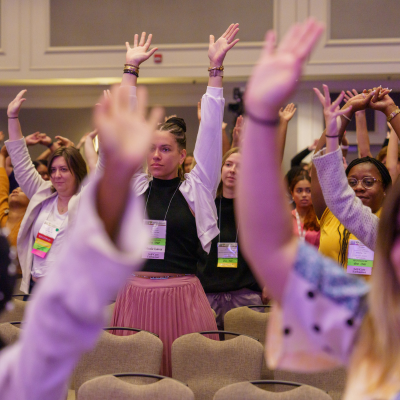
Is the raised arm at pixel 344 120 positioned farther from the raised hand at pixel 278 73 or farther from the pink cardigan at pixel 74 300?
the pink cardigan at pixel 74 300

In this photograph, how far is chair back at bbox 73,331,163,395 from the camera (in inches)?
87.6

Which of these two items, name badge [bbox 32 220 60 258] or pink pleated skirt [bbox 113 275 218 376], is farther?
name badge [bbox 32 220 60 258]

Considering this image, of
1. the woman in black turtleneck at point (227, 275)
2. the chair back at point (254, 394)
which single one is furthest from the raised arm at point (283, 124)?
the chair back at point (254, 394)

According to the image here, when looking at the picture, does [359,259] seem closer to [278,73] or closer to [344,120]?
[344,120]

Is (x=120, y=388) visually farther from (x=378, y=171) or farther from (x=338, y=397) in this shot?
(x=378, y=171)

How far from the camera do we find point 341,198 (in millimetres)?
1795

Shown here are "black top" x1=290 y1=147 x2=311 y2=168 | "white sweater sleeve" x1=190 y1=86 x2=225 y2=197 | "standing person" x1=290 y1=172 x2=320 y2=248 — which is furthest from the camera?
"black top" x1=290 y1=147 x2=311 y2=168

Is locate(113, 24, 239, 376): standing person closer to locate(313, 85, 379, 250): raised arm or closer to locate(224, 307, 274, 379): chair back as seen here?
locate(224, 307, 274, 379): chair back

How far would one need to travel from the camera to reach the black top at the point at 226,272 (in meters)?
3.24

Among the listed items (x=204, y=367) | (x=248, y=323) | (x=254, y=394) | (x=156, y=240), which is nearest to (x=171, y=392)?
(x=254, y=394)

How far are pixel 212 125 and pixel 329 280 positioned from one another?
158cm

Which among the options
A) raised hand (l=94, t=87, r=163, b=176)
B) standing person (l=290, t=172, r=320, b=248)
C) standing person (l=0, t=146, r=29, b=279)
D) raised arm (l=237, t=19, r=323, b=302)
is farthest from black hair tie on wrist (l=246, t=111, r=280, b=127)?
standing person (l=0, t=146, r=29, b=279)

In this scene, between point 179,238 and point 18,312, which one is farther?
point 18,312

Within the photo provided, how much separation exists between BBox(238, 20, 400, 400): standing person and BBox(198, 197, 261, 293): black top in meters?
2.40
